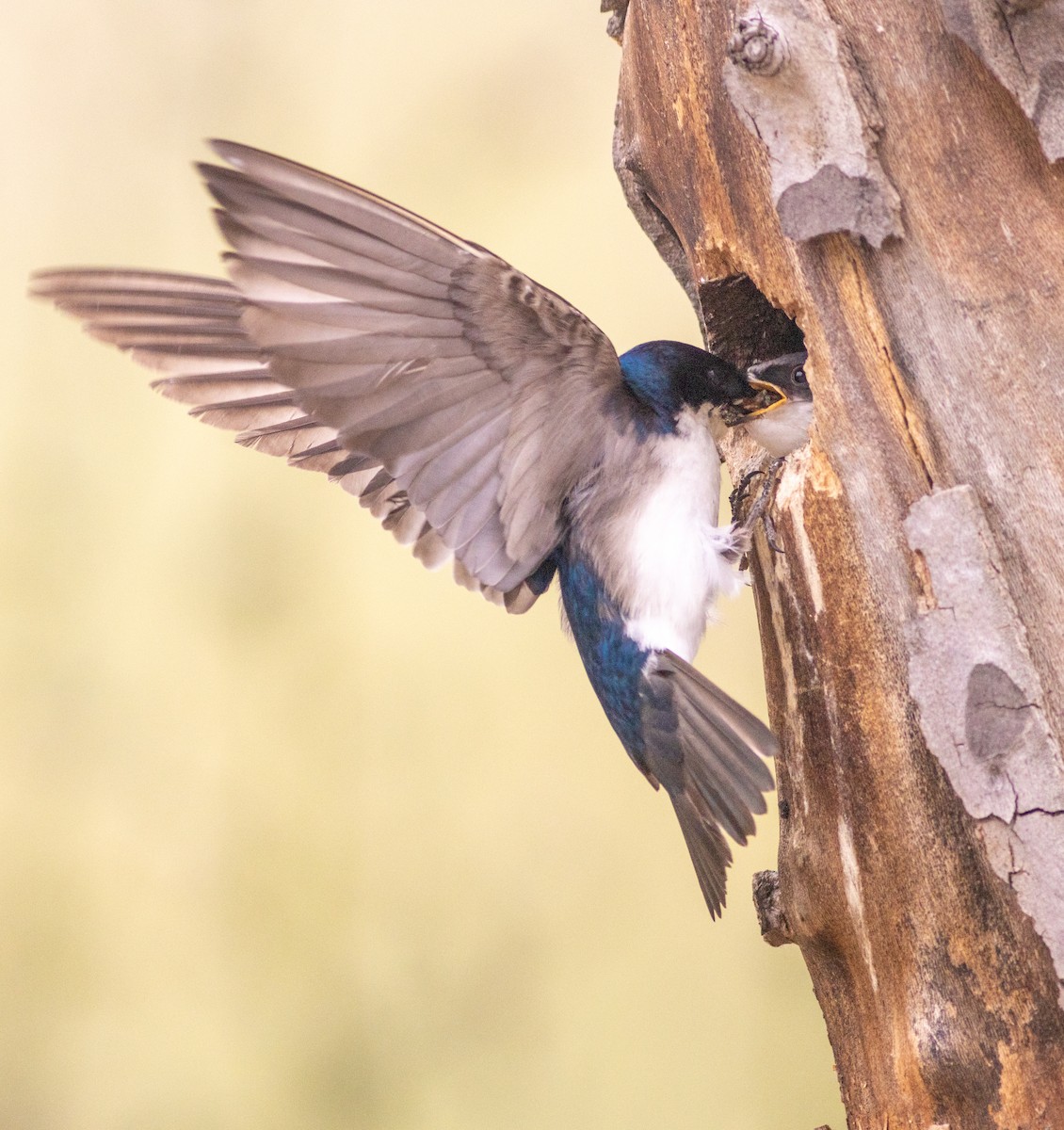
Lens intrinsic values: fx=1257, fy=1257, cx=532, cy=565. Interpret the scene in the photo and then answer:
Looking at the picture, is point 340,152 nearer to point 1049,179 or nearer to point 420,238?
point 420,238

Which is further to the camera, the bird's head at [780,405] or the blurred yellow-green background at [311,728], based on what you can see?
the blurred yellow-green background at [311,728]

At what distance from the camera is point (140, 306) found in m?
1.08

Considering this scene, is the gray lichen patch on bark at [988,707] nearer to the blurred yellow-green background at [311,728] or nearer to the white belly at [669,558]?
the white belly at [669,558]

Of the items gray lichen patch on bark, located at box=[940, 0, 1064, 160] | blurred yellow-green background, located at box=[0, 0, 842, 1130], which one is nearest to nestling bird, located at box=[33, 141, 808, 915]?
gray lichen patch on bark, located at box=[940, 0, 1064, 160]

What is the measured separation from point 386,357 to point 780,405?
0.40m

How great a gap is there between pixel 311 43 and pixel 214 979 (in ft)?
4.73

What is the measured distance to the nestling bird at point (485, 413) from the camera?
2.81 ft

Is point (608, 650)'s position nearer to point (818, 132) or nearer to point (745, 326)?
point (745, 326)

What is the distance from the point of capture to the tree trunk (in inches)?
28.2

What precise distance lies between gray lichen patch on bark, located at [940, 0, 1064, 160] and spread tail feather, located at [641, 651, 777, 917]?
1.40ft

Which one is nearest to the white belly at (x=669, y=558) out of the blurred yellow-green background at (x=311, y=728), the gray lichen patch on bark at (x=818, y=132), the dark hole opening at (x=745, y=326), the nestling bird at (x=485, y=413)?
the nestling bird at (x=485, y=413)

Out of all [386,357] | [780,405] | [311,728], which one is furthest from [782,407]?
[311,728]

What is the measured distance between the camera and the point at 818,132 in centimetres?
79

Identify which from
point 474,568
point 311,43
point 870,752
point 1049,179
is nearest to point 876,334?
point 1049,179
